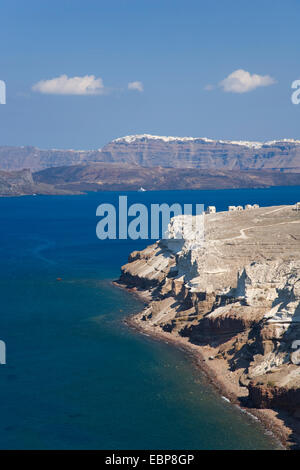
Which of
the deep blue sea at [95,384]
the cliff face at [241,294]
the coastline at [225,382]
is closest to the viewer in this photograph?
the coastline at [225,382]

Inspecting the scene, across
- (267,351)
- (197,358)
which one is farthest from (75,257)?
(267,351)

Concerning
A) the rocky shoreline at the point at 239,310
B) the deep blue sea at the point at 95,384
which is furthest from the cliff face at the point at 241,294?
the deep blue sea at the point at 95,384

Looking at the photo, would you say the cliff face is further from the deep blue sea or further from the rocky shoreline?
the deep blue sea

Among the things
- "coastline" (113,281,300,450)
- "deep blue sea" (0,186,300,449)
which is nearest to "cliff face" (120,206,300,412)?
"coastline" (113,281,300,450)

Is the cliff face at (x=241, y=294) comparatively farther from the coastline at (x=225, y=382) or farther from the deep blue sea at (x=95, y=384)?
the deep blue sea at (x=95, y=384)

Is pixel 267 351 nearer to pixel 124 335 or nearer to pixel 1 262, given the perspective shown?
pixel 124 335

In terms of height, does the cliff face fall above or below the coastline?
above

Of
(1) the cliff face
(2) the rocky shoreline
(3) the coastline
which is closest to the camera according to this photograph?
(3) the coastline

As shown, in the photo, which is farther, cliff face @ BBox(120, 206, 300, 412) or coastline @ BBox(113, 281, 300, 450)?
cliff face @ BBox(120, 206, 300, 412)
